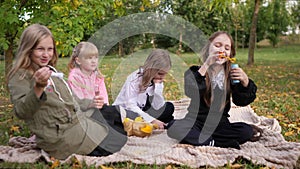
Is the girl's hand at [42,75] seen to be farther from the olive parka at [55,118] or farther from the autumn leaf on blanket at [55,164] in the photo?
the autumn leaf on blanket at [55,164]

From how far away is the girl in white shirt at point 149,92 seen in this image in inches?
140

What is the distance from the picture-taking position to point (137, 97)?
3.63 meters

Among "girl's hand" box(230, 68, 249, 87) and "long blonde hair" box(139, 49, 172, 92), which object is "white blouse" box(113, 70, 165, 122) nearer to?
"long blonde hair" box(139, 49, 172, 92)

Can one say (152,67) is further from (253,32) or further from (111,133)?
(253,32)

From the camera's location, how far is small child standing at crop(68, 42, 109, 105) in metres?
3.18

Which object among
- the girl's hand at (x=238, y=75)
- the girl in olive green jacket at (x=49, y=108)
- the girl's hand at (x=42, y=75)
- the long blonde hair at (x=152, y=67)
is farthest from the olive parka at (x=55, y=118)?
the girl's hand at (x=238, y=75)

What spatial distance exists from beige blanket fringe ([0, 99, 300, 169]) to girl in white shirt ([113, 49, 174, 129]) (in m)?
0.45

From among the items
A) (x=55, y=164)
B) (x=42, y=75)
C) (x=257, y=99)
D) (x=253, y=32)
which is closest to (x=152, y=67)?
(x=55, y=164)

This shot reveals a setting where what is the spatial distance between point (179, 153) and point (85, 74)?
46.7 inches

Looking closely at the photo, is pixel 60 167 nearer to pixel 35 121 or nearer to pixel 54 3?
pixel 35 121

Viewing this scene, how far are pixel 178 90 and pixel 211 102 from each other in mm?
2987

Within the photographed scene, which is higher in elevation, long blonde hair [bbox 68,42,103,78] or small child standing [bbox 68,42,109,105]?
long blonde hair [bbox 68,42,103,78]

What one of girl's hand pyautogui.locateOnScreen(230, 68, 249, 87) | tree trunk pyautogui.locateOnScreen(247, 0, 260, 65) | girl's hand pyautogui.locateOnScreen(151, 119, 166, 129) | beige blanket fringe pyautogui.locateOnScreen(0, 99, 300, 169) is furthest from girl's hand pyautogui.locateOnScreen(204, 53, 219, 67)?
tree trunk pyautogui.locateOnScreen(247, 0, 260, 65)

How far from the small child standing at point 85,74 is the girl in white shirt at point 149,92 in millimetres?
273
